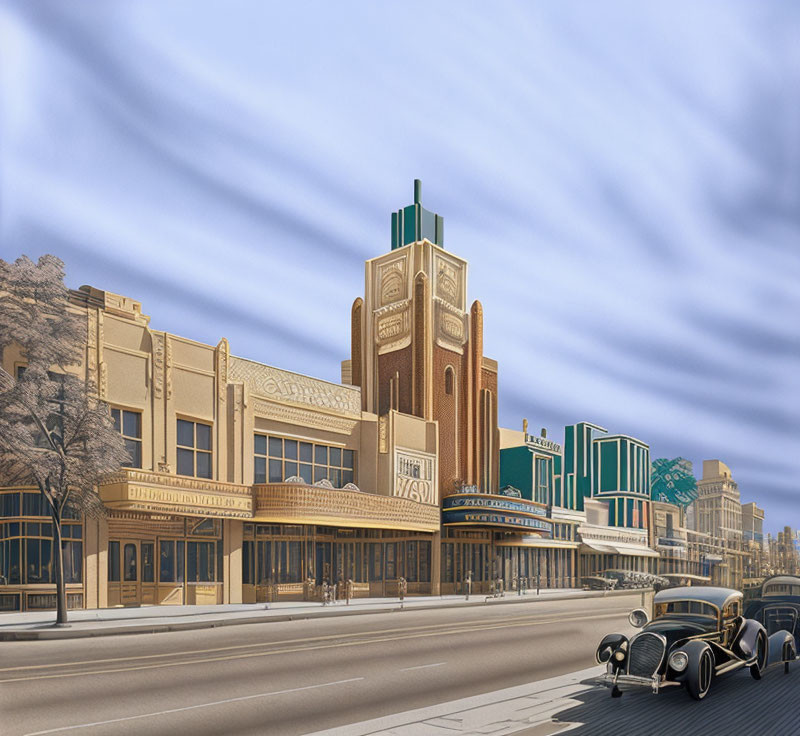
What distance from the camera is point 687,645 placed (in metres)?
13.4

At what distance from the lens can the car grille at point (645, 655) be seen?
13.3 meters

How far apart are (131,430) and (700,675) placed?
29251 millimetres

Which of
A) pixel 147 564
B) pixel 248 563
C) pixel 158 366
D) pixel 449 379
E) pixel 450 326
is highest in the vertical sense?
pixel 450 326

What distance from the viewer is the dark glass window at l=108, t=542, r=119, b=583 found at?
36.4m

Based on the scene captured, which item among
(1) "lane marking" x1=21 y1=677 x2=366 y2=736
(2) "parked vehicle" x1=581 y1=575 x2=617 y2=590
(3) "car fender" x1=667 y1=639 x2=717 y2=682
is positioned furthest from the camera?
(2) "parked vehicle" x1=581 y1=575 x2=617 y2=590

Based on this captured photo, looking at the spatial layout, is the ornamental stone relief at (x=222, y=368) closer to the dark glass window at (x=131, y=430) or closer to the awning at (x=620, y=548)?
the dark glass window at (x=131, y=430)

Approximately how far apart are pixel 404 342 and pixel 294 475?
15649 millimetres

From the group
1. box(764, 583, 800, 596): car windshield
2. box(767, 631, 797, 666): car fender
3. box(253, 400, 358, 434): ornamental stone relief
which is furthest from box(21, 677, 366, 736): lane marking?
box(253, 400, 358, 434): ornamental stone relief

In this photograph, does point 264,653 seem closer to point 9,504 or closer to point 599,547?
point 9,504

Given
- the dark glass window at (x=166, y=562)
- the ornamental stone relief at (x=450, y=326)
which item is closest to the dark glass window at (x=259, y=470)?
the dark glass window at (x=166, y=562)

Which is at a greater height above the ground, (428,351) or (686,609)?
(428,351)

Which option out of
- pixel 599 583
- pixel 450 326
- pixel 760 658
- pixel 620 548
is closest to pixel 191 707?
pixel 760 658

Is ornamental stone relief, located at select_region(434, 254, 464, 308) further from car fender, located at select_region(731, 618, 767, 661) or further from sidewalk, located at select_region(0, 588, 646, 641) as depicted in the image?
car fender, located at select_region(731, 618, 767, 661)

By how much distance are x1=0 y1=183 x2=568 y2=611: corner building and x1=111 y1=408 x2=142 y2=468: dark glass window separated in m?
0.11
